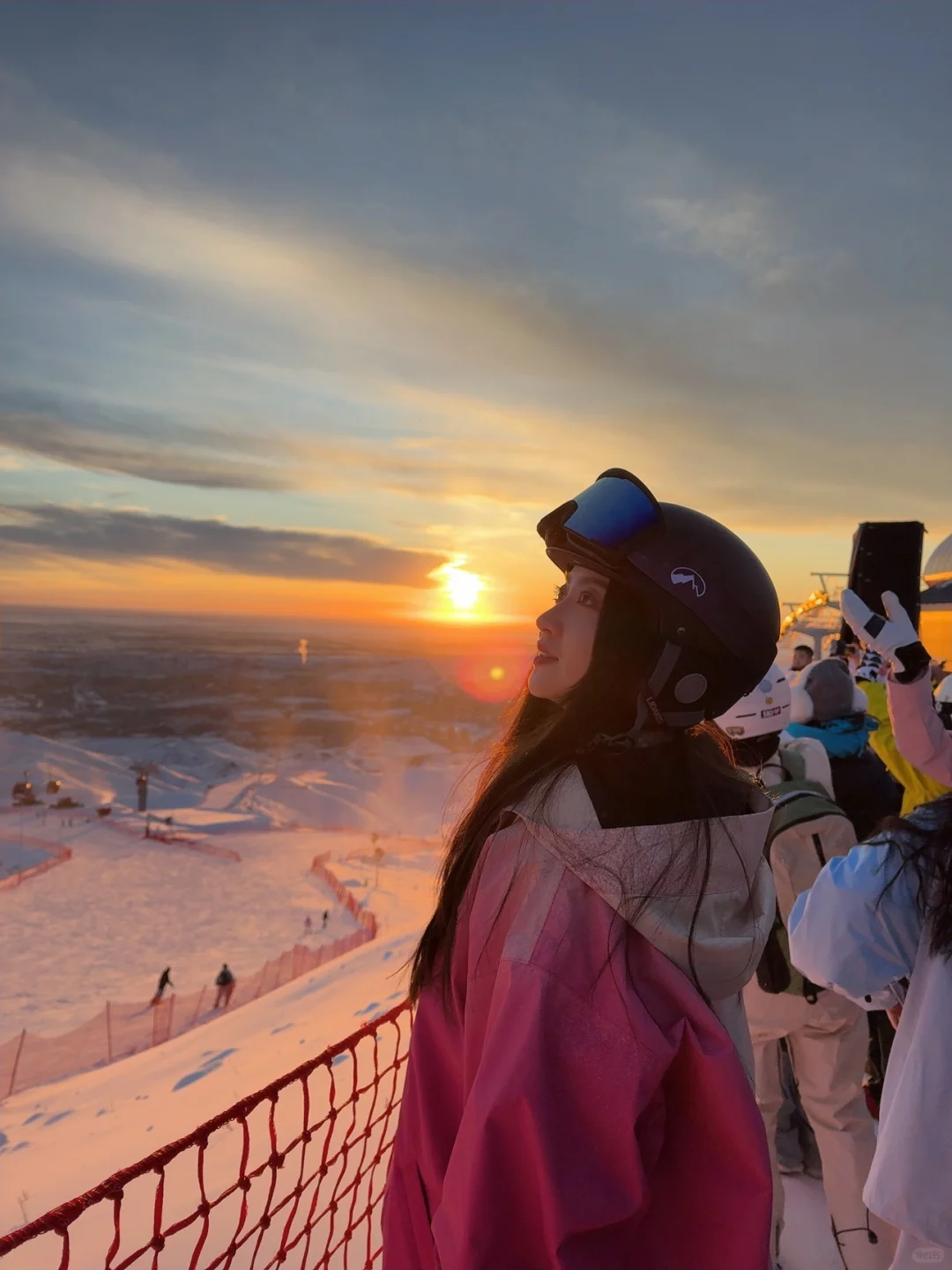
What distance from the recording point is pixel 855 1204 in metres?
3.48

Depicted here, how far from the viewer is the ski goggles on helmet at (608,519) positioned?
6.33 ft

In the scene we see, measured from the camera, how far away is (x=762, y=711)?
3.78 meters

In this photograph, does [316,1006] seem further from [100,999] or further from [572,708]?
[572,708]

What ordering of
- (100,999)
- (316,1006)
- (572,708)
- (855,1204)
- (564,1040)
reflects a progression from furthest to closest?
(100,999)
(316,1006)
(855,1204)
(572,708)
(564,1040)

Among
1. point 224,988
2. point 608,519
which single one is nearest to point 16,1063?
point 224,988

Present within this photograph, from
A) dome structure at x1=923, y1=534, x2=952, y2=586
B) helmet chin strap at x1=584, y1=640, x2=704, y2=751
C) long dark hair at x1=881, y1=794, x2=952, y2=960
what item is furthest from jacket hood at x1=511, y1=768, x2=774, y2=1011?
dome structure at x1=923, y1=534, x2=952, y2=586

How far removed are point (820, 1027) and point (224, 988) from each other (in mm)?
17398

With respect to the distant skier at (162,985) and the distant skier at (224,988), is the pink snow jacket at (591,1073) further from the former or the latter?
the distant skier at (162,985)

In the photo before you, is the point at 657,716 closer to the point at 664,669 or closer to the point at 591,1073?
the point at 664,669

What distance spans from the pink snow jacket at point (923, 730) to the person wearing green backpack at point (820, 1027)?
1.52 ft

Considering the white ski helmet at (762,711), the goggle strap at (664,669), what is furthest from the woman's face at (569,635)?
the white ski helmet at (762,711)

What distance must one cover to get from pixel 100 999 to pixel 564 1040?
20.6m


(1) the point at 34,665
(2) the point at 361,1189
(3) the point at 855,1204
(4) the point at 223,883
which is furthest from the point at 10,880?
(1) the point at 34,665

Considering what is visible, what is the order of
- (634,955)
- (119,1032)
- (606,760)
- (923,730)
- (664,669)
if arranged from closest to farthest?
(634,955)
(606,760)
(664,669)
(923,730)
(119,1032)
